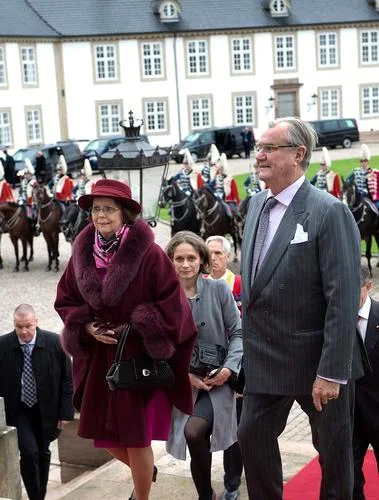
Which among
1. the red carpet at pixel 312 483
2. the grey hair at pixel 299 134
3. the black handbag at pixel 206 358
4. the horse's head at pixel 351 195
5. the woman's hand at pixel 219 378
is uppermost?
the grey hair at pixel 299 134

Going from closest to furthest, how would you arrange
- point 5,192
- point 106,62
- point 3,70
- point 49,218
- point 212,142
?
point 49,218, point 5,192, point 212,142, point 3,70, point 106,62

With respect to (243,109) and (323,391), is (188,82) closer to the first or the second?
(243,109)

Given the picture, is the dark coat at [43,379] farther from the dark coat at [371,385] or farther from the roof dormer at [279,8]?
the roof dormer at [279,8]

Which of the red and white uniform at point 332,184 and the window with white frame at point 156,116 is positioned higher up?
the window with white frame at point 156,116

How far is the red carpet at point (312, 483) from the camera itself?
6.08 metres

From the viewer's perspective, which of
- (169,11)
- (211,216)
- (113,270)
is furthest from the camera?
(169,11)

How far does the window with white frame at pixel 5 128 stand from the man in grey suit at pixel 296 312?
43469 millimetres

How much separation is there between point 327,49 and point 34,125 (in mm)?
16317

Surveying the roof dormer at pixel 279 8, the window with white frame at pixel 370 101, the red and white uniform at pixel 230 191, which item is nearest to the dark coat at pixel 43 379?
the red and white uniform at pixel 230 191

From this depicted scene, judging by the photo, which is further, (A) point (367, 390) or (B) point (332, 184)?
(B) point (332, 184)

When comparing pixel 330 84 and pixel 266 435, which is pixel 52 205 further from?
pixel 330 84

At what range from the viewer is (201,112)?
51.6 m

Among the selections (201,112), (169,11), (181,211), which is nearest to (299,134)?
(181,211)

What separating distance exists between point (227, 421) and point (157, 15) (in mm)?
46386
